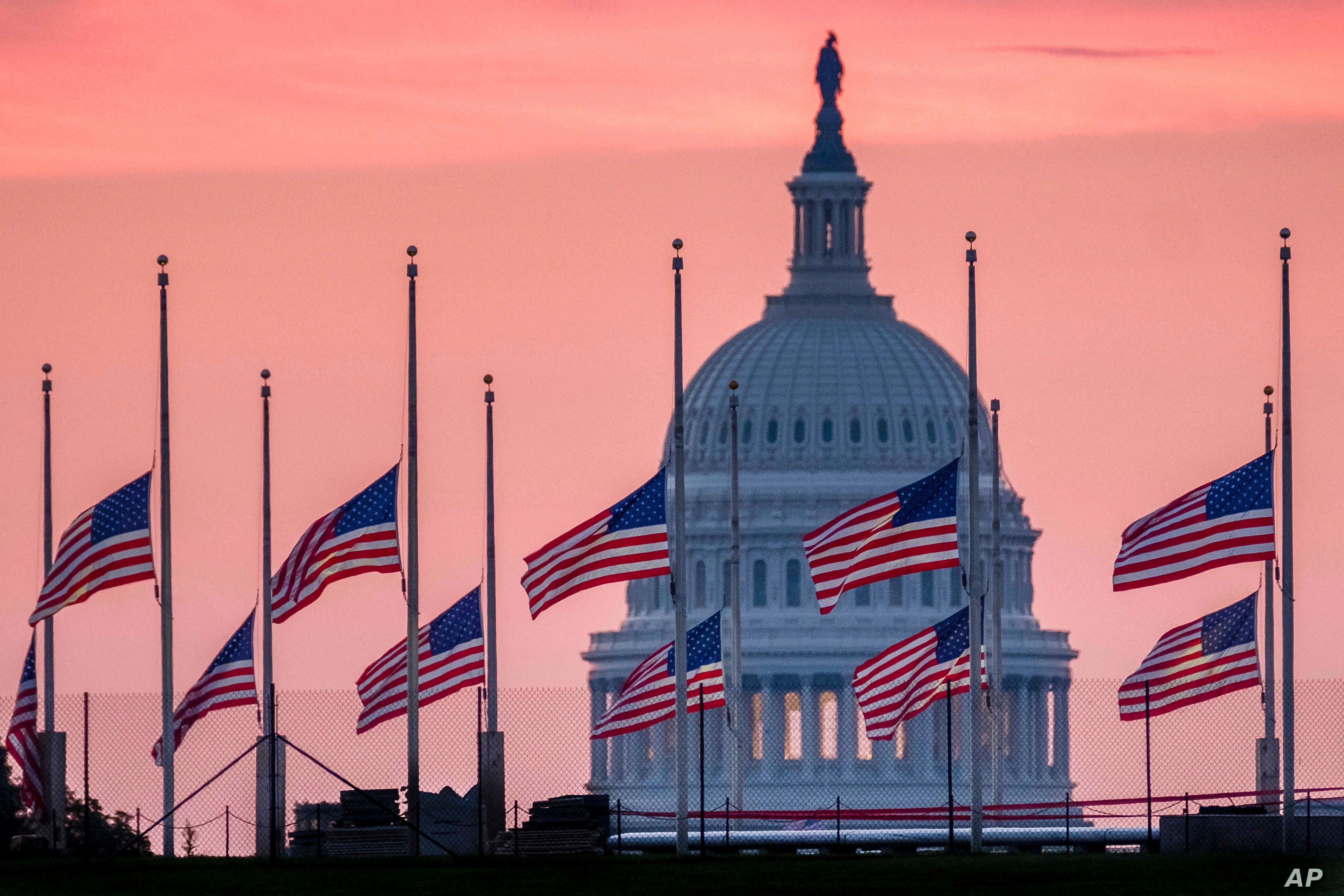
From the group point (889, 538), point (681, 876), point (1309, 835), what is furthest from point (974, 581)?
point (681, 876)

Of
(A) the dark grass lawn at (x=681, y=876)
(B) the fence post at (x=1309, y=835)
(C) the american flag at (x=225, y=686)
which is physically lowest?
(A) the dark grass lawn at (x=681, y=876)

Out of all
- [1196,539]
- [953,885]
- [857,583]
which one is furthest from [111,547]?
[953,885]

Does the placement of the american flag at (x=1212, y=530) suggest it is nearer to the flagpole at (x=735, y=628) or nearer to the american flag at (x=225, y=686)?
the american flag at (x=225, y=686)

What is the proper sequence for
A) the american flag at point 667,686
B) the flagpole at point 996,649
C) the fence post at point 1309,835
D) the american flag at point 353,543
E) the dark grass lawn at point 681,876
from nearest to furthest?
→ 1. the dark grass lawn at point 681,876
2. the fence post at point 1309,835
3. the american flag at point 353,543
4. the american flag at point 667,686
5. the flagpole at point 996,649

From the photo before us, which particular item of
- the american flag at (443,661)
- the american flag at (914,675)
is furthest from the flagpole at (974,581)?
the american flag at (443,661)

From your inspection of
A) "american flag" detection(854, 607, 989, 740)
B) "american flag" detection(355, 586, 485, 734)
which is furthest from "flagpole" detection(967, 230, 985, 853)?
"american flag" detection(355, 586, 485, 734)

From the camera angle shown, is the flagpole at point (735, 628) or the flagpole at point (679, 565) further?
the flagpole at point (735, 628)

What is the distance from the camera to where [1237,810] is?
81625mm

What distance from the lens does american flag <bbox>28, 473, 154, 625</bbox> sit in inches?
3317

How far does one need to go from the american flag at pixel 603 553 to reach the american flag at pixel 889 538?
102 inches

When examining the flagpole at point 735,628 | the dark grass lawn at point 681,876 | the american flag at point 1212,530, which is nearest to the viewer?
the dark grass lawn at point 681,876

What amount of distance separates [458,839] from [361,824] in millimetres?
5319

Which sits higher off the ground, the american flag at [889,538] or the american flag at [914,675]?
the american flag at [889,538]

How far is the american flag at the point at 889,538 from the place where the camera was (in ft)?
270
